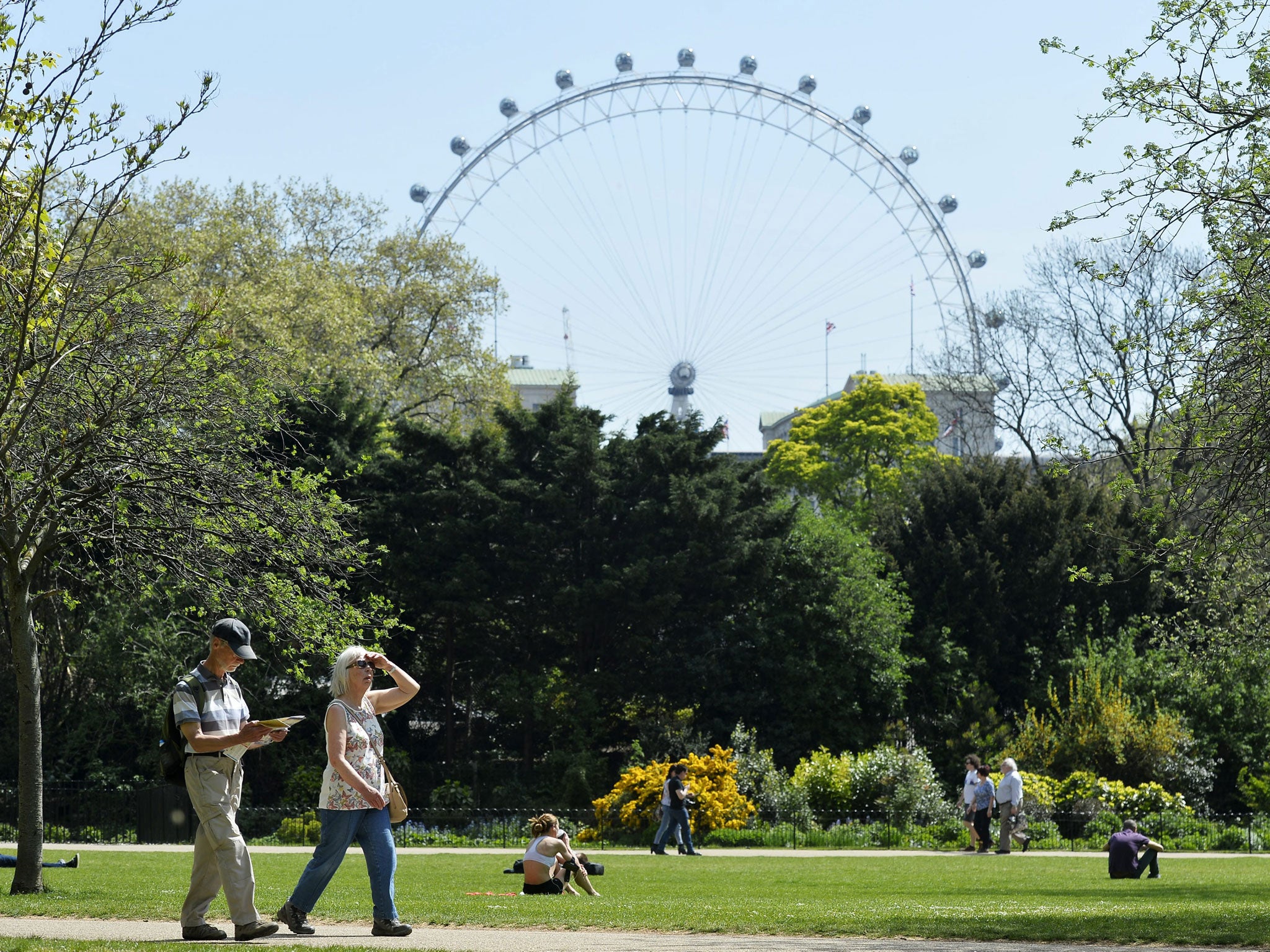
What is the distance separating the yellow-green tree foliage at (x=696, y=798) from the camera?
26.5m

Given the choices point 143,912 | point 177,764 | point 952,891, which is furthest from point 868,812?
point 177,764

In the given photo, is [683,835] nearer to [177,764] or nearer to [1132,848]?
[1132,848]

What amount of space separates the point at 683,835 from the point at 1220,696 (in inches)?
621

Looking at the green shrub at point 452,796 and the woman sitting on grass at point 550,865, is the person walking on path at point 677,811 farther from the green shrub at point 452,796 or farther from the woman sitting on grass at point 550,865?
the green shrub at point 452,796

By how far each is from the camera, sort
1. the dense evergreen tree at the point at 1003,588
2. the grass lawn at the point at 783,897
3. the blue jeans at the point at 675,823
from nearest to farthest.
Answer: the grass lawn at the point at 783,897
the blue jeans at the point at 675,823
the dense evergreen tree at the point at 1003,588

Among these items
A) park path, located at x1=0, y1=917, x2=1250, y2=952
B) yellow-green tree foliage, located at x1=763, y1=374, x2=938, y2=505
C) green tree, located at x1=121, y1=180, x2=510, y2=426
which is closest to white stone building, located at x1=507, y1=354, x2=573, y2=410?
yellow-green tree foliage, located at x1=763, y1=374, x2=938, y2=505

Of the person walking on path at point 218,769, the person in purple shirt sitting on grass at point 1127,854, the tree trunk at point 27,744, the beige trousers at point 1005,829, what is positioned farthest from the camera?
the beige trousers at point 1005,829

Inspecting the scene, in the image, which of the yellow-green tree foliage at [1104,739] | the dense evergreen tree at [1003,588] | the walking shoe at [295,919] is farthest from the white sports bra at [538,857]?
the dense evergreen tree at [1003,588]

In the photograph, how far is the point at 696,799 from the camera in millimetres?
26203

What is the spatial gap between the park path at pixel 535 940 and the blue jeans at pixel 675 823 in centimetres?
1155

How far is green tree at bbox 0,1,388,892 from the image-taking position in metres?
11.2

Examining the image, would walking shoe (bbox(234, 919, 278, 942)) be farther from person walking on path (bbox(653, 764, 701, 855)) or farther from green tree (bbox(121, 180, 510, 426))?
green tree (bbox(121, 180, 510, 426))

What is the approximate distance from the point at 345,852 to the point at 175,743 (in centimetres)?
121

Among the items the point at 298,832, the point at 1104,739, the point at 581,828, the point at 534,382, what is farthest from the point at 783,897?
the point at 534,382
